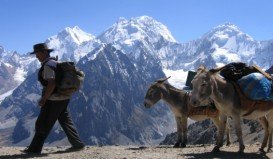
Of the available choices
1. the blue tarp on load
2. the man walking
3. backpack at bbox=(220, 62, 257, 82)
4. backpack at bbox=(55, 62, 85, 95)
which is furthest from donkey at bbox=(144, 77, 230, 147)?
backpack at bbox=(55, 62, 85, 95)

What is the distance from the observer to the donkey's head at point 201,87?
15906 millimetres

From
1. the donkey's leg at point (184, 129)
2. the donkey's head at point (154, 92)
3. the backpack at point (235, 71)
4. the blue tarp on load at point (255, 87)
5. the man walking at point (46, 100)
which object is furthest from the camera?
the donkey's head at point (154, 92)

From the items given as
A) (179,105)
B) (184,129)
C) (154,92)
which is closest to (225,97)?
(179,105)

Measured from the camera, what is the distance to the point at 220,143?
57.5 feet

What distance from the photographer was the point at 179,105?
72.9 ft

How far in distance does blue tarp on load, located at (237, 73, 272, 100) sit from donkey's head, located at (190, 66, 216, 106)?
1.38 metres

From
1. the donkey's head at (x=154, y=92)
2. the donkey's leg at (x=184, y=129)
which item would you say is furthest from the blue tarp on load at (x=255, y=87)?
the donkey's head at (x=154, y=92)

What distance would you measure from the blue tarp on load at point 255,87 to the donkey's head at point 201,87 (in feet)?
4.54

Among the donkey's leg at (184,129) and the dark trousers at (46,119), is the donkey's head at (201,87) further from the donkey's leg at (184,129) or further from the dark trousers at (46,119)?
the donkey's leg at (184,129)

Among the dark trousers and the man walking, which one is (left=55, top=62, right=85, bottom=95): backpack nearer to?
the man walking

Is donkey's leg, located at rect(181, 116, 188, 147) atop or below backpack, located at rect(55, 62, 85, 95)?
below

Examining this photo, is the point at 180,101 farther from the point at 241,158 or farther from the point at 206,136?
the point at 206,136

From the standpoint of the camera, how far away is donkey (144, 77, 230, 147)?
21.9 meters

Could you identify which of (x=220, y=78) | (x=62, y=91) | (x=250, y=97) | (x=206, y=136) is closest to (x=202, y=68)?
(x=220, y=78)
